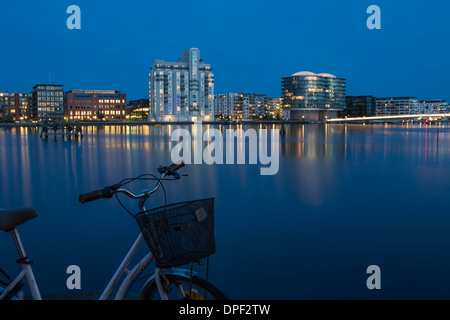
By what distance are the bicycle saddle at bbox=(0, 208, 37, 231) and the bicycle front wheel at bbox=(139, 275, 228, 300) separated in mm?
1433

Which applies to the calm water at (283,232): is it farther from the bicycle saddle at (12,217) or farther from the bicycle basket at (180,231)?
the bicycle basket at (180,231)

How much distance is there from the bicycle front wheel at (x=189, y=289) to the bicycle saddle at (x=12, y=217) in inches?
56.4

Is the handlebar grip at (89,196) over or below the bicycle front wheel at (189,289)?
over

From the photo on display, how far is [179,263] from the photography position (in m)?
3.46

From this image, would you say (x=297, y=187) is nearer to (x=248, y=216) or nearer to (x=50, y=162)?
(x=248, y=216)

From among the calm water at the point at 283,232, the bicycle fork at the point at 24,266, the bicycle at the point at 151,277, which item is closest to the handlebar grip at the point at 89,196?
the bicycle at the point at 151,277

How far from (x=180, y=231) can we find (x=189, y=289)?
1.96 feet

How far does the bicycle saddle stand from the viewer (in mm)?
3920

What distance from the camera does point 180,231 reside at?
345 centimetres

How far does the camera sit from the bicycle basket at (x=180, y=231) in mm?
3420
